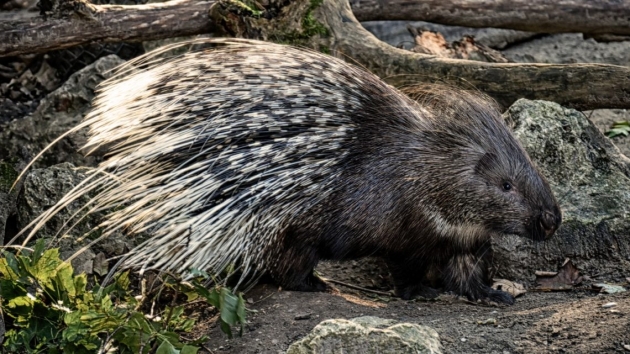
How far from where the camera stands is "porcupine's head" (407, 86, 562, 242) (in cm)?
381

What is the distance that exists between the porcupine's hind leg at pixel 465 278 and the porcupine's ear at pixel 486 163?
0.35 m

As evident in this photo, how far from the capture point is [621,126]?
18.5 ft

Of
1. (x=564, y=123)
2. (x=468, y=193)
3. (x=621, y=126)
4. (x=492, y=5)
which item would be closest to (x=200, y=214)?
(x=468, y=193)

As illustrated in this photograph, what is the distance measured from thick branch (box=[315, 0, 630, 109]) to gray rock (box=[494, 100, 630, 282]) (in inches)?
9.1

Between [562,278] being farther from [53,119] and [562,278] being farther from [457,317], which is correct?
[53,119]

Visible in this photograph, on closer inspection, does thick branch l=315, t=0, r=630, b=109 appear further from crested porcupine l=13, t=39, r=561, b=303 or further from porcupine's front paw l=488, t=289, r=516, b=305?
porcupine's front paw l=488, t=289, r=516, b=305

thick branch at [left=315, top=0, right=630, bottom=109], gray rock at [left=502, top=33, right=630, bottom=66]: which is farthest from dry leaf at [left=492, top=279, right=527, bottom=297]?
gray rock at [left=502, top=33, right=630, bottom=66]

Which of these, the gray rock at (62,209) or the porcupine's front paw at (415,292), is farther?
the gray rock at (62,209)

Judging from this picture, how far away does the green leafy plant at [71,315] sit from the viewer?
10.1 feet

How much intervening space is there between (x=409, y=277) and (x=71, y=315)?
142 cm

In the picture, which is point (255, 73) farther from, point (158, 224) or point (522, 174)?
point (522, 174)

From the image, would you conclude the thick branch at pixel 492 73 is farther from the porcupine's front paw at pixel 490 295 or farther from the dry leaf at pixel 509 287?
the porcupine's front paw at pixel 490 295

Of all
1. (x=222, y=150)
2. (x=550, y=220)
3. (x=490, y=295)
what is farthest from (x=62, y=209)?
(x=550, y=220)

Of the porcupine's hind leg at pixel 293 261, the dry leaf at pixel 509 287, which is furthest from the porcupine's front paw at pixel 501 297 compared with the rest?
the porcupine's hind leg at pixel 293 261
